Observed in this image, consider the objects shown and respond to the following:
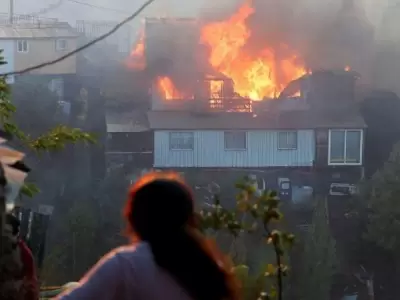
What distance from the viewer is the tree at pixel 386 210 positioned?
427 inches

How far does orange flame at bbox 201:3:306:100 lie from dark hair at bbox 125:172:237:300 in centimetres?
1578

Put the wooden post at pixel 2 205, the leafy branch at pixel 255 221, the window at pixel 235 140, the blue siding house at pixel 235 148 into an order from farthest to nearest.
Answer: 1. the window at pixel 235 140
2. the blue siding house at pixel 235 148
3. the leafy branch at pixel 255 221
4. the wooden post at pixel 2 205

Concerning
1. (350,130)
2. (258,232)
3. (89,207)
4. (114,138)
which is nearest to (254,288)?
(258,232)

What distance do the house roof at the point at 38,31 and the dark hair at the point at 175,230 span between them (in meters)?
12.8

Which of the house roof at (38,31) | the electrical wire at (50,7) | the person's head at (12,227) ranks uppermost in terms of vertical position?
the electrical wire at (50,7)

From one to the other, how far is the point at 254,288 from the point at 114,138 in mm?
12212

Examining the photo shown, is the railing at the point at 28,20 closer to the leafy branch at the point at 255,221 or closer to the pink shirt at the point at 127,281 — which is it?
the leafy branch at the point at 255,221

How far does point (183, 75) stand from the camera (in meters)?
16.7

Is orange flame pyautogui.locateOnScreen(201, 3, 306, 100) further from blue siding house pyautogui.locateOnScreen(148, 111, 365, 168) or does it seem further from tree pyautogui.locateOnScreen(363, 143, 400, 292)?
tree pyautogui.locateOnScreen(363, 143, 400, 292)

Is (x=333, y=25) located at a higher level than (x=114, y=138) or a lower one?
higher

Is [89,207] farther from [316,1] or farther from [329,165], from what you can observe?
[316,1]

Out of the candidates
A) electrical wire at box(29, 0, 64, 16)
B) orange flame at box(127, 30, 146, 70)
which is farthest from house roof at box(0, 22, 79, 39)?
orange flame at box(127, 30, 146, 70)

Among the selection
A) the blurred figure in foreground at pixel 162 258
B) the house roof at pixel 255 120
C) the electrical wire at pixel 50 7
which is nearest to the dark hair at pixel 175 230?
the blurred figure in foreground at pixel 162 258

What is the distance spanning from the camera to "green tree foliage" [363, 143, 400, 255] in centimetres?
1084
